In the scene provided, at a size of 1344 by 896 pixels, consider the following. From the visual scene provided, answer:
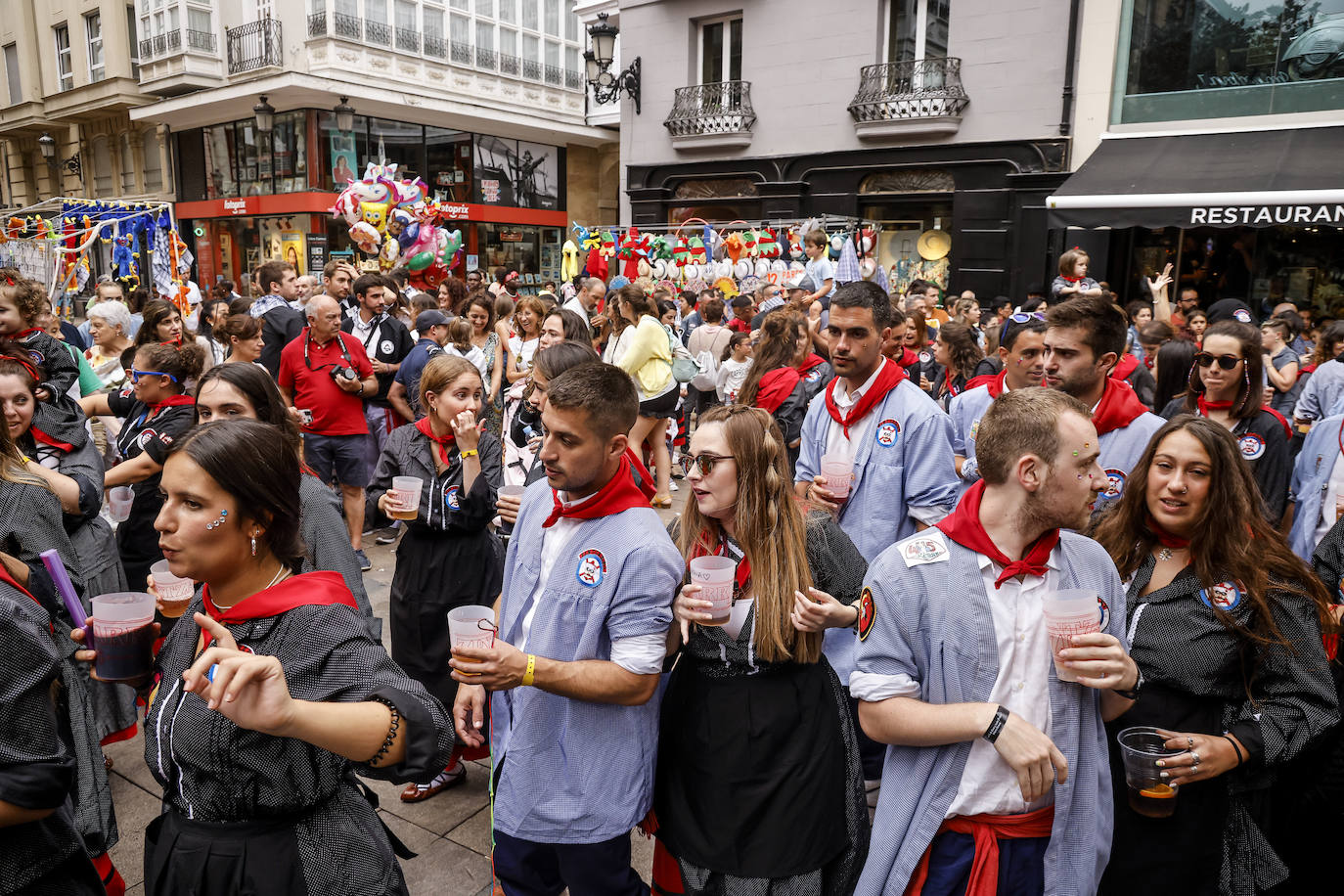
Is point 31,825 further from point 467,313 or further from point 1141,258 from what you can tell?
point 1141,258

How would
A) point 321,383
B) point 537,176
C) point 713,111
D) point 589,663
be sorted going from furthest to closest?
point 537,176
point 713,111
point 321,383
point 589,663

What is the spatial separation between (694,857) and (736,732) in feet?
1.24

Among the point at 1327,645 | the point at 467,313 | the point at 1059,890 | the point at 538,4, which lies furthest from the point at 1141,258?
the point at 538,4

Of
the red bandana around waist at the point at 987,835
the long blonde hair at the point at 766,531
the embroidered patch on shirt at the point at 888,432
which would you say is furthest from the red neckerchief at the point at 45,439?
the red bandana around waist at the point at 987,835

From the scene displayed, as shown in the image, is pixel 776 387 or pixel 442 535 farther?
pixel 776 387

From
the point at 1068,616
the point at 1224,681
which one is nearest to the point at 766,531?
the point at 1068,616

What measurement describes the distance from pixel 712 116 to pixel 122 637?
18.8m

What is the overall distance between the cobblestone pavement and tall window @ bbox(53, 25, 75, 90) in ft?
103

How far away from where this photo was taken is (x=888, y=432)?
3674mm

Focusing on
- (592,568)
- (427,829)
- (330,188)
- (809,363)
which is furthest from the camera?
(330,188)

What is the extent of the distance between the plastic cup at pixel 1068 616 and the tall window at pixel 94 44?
32284mm

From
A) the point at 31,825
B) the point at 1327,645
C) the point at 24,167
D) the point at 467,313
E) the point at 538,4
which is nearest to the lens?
the point at 31,825

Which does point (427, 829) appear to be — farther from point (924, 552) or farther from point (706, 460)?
point (924, 552)

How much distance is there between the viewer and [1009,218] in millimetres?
16016
